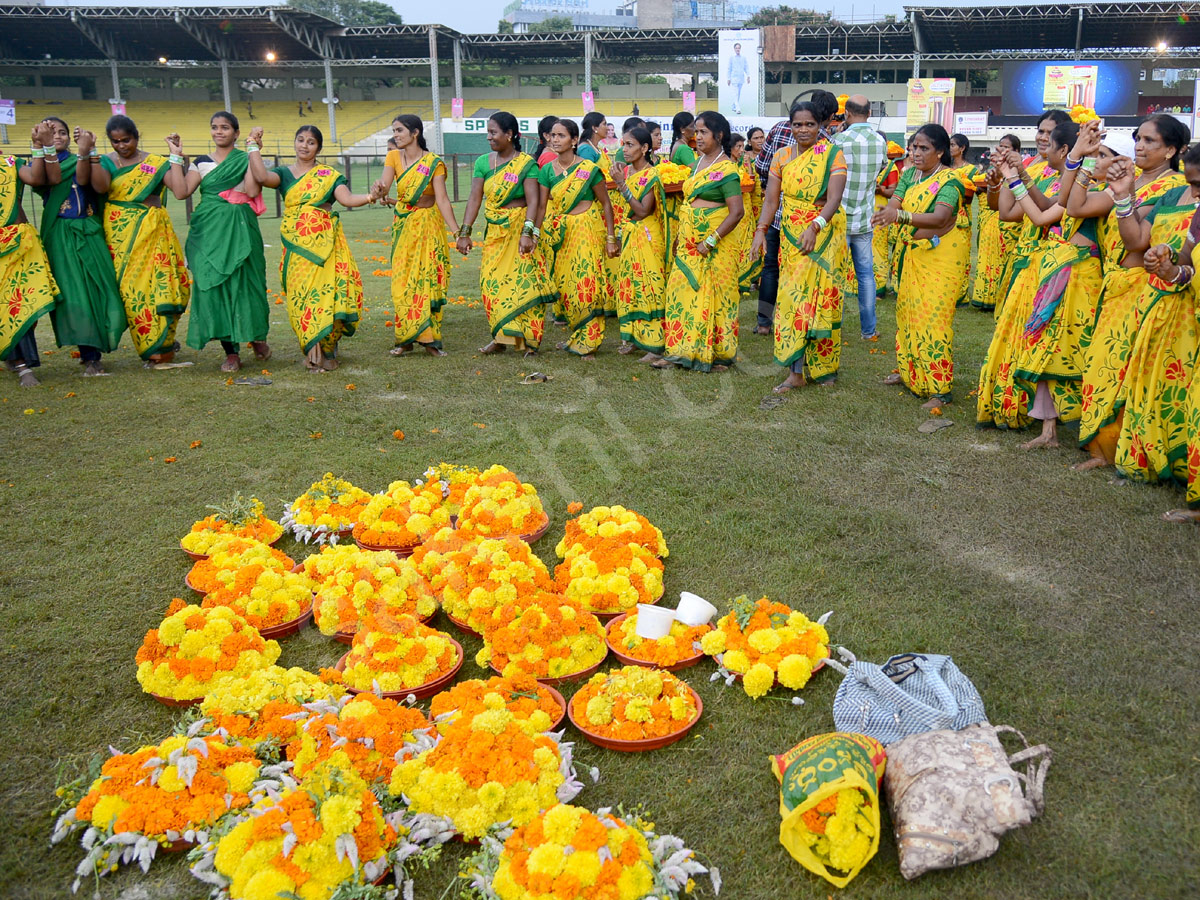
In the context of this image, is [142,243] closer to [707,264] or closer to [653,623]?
[707,264]

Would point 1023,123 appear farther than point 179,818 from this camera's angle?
Yes

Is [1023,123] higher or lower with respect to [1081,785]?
higher

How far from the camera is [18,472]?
5.46 meters

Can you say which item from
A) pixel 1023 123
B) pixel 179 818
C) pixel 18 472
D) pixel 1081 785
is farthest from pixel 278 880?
pixel 1023 123

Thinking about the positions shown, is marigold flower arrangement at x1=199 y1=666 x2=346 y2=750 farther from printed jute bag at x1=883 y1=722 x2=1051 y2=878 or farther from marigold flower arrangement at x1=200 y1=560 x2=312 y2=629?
printed jute bag at x1=883 y1=722 x2=1051 y2=878

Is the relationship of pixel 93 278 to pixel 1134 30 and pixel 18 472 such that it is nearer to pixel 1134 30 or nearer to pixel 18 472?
pixel 18 472

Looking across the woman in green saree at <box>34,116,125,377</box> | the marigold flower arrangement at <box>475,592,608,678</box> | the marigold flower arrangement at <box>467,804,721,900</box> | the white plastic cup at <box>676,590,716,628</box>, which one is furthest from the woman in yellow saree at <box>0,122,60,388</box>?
the marigold flower arrangement at <box>467,804,721,900</box>

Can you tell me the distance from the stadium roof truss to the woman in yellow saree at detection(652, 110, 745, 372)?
1330 inches

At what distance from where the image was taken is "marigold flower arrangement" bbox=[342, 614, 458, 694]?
126 inches

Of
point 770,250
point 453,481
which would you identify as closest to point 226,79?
point 770,250

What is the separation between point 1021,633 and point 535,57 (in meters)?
45.2

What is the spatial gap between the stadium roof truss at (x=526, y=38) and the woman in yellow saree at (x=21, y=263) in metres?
34.3

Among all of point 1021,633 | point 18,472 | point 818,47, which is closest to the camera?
point 1021,633

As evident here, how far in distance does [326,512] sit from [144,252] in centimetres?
419
